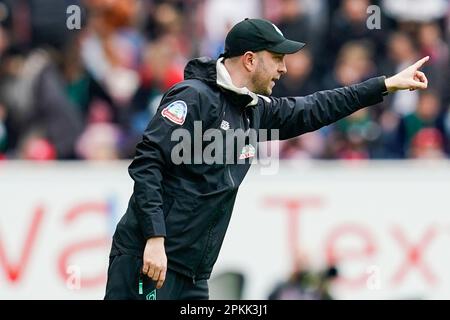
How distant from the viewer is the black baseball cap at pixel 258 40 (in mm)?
7781

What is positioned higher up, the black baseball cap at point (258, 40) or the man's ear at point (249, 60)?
the black baseball cap at point (258, 40)

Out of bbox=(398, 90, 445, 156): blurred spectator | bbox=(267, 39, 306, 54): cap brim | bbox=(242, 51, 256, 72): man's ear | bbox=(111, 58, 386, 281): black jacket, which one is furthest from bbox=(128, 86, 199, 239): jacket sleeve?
bbox=(398, 90, 445, 156): blurred spectator

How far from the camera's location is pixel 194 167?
7637mm

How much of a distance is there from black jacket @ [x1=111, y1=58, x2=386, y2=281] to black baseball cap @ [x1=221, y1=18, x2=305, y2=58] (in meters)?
0.17

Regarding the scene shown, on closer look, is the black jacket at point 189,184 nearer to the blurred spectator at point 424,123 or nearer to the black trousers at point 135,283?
the black trousers at point 135,283

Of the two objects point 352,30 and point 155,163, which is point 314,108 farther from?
point 352,30

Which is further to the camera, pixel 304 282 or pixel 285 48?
pixel 304 282

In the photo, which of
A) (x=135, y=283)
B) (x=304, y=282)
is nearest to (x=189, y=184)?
(x=135, y=283)

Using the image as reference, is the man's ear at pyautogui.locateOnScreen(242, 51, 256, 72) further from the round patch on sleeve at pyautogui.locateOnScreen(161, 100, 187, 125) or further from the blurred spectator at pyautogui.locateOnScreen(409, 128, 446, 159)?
the blurred spectator at pyautogui.locateOnScreen(409, 128, 446, 159)

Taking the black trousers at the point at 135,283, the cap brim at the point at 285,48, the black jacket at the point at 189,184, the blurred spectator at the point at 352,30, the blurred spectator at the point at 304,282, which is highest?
the blurred spectator at the point at 352,30

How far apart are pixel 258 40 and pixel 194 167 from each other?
2.70 ft

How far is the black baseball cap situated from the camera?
25.5ft

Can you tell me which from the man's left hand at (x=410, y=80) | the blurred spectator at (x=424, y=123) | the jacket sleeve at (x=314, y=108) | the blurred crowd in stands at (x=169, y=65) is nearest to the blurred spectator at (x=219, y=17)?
the blurred crowd in stands at (x=169, y=65)

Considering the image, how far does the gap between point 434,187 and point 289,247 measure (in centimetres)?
144
